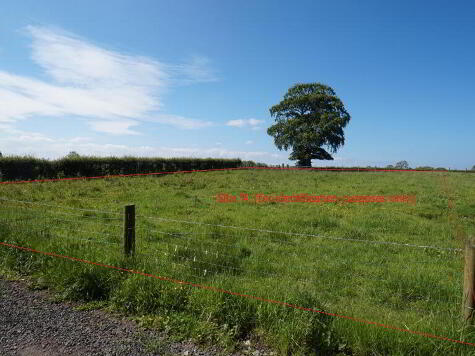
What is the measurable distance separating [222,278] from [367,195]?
38.9ft

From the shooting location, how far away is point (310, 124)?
43156 millimetres

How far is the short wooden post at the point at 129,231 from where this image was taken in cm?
508

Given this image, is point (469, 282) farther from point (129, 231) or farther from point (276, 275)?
point (129, 231)

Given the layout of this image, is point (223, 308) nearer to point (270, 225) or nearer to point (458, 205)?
point (270, 225)

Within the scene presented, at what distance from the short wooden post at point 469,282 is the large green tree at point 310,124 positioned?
1516 inches

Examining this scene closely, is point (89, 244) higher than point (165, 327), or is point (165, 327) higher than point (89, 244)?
point (89, 244)

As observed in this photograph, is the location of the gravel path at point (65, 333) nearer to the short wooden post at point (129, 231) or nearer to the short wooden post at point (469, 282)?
the short wooden post at point (129, 231)

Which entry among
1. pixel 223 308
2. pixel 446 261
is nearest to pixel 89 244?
pixel 223 308

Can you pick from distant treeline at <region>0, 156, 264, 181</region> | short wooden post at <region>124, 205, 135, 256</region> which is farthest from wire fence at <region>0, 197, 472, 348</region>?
distant treeline at <region>0, 156, 264, 181</region>

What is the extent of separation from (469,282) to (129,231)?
4.77 metres

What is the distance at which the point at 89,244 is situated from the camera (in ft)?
20.0

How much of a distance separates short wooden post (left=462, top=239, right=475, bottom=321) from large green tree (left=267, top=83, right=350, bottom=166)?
38.5 meters

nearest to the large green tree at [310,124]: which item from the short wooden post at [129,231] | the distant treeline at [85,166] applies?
the distant treeline at [85,166]

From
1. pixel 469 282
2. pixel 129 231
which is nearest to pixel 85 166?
pixel 129 231
